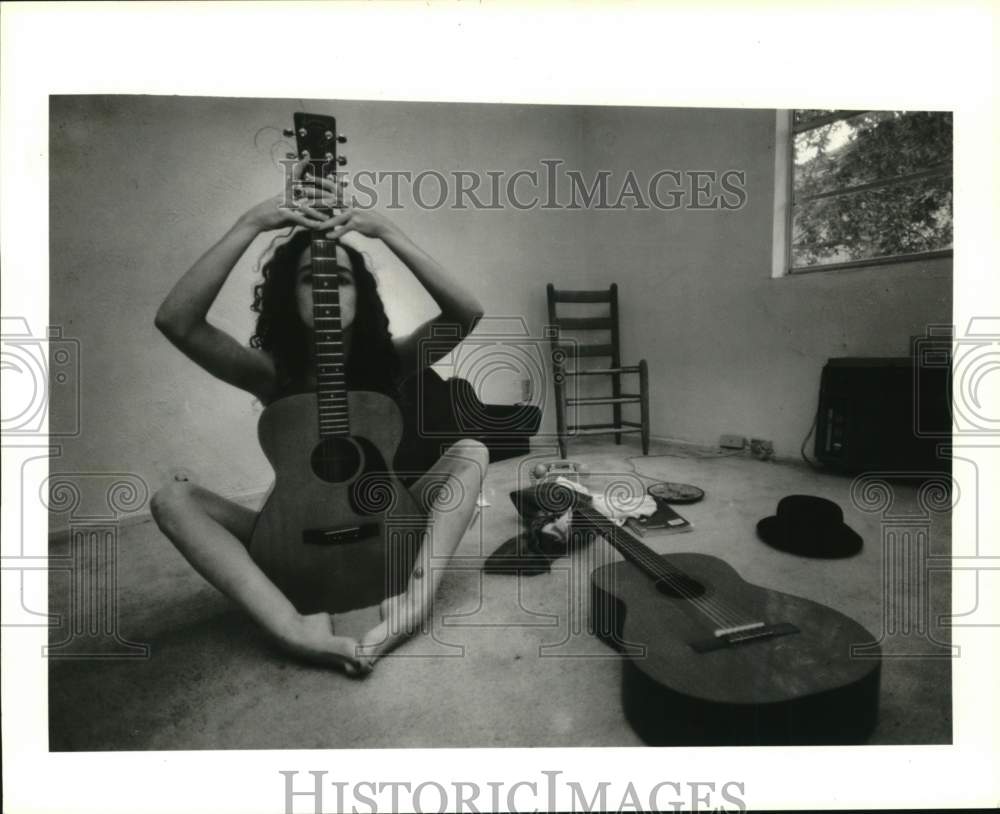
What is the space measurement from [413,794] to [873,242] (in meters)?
1.36

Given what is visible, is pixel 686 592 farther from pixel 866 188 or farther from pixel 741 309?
pixel 866 188

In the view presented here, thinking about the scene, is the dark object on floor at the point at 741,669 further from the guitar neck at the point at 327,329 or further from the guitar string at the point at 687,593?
the guitar neck at the point at 327,329

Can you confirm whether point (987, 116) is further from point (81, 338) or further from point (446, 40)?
point (81, 338)

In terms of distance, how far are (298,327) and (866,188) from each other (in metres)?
1.19

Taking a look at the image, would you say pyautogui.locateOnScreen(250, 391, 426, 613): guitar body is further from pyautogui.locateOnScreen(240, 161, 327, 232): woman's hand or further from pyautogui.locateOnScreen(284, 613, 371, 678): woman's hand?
pyautogui.locateOnScreen(240, 161, 327, 232): woman's hand

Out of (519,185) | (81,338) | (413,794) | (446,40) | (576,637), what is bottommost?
(413,794)

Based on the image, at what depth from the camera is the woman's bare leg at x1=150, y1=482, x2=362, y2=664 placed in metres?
0.74

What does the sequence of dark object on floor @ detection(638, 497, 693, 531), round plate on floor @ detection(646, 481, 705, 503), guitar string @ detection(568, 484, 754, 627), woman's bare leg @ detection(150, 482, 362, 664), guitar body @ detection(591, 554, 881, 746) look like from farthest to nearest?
round plate on floor @ detection(646, 481, 705, 503) < dark object on floor @ detection(638, 497, 693, 531) < woman's bare leg @ detection(150, 482, 362, 664) < guitar string @ detection(568, 484, 754, 627) < guitar body @ detection(591, 554, 881, 746)

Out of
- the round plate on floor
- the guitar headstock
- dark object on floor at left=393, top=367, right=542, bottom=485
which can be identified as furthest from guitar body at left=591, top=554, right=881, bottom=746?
the guitar headstock

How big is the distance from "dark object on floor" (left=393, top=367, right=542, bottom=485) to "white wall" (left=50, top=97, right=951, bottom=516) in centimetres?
4

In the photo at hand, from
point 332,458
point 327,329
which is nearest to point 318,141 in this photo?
point 327,329

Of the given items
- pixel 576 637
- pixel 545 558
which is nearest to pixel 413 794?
pixel 576 637

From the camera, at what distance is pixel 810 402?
1.21 meters

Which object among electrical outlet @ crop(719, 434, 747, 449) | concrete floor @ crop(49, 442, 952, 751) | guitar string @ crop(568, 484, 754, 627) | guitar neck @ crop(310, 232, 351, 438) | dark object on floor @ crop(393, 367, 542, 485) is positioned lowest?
concrete floor @ crop(49, 442, 952, 751)
